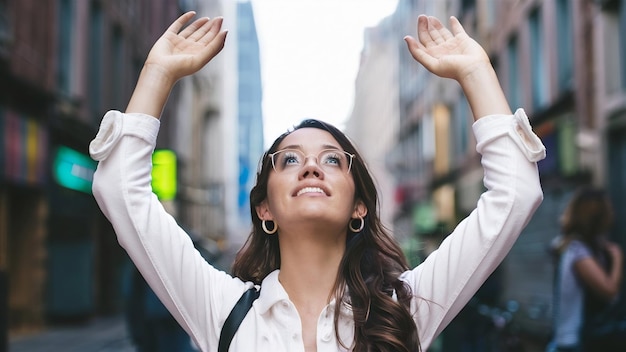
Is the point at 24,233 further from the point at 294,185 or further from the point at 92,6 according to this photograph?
the point at 294,185

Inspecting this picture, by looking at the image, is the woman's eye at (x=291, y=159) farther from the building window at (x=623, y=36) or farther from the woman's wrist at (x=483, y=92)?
the building window at (x=623, y=36)

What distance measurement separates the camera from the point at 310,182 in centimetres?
256

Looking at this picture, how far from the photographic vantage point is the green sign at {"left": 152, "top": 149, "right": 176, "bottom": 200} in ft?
47.6

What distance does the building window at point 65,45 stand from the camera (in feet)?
61.0

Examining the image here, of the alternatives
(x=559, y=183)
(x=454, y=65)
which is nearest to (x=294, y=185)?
(x=454, y=65)

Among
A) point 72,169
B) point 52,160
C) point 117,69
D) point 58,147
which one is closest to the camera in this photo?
point 52,160

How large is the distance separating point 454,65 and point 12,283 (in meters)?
14.9

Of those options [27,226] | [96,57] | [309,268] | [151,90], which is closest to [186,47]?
[151,90]

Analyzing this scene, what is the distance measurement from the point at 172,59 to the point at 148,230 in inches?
21.4

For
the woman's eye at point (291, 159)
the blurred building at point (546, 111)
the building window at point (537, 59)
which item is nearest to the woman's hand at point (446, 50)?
the woman's eye at point (291, 159)

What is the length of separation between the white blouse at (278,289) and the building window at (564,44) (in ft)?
44.0

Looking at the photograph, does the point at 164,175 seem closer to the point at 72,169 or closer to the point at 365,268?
the point at 72,169

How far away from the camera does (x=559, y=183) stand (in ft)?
51.5

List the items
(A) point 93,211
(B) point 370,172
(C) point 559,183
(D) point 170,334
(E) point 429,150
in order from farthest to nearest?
(E) point 429,150
(A) point 93,211
(C) point 559,183
(D) point 170,334
(B) point 370,172
